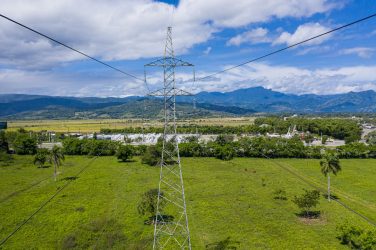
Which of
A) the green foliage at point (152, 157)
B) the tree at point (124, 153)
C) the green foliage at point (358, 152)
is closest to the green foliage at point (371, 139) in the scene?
the green foliage at point (358, 152)

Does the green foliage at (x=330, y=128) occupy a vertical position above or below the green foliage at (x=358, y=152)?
above

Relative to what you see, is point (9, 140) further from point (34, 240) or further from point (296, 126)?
point (296, 126)

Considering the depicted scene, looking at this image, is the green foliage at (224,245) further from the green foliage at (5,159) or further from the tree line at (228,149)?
the green foliage at (5,159)

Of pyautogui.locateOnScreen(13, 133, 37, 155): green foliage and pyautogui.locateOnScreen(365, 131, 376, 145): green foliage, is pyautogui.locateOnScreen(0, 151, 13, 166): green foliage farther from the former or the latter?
pyautogui.locateOnScreen(365, 131, 376, 145): green foliage

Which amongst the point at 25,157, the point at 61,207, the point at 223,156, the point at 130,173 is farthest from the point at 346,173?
the point at 25,157

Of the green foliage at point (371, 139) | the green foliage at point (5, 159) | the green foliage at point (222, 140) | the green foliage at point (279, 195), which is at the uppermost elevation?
the green foliage at point (222, 140)

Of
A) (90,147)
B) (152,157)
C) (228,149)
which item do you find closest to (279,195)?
(152,157)
